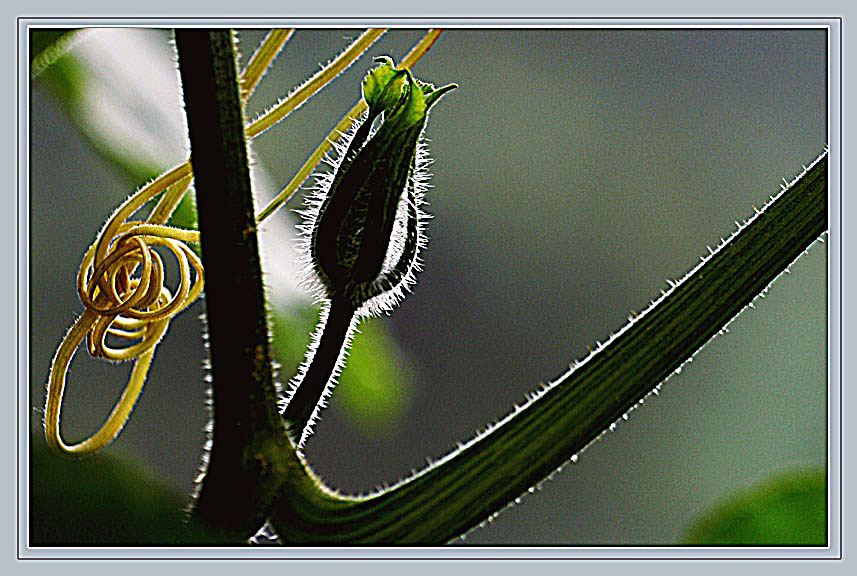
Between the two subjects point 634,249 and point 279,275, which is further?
point 634,249

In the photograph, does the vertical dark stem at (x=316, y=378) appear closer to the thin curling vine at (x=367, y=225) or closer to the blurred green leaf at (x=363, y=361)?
the thin curling vine at (x=367, y=225)

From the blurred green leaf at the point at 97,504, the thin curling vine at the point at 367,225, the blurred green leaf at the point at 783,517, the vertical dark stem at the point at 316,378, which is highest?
the blurred green leaf at the point at 783,517

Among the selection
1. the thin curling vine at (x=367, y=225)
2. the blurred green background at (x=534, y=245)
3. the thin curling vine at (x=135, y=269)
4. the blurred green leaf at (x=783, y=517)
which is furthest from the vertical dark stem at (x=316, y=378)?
the blurred green leaf at (x=783, y=517)

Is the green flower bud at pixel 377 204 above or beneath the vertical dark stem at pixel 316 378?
above

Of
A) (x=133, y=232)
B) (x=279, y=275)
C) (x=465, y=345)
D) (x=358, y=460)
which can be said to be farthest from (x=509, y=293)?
(x=133, y=232)

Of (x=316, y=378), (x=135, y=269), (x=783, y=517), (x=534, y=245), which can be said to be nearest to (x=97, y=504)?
(x=135, y=269)

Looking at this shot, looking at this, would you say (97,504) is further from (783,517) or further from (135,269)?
(783,517)
